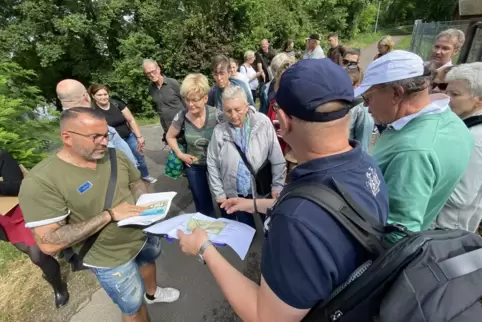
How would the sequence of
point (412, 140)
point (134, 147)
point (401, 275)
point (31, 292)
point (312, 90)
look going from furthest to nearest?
point (134, 147) < point (31, 292) < point (412, 140) < point (312, 90) < point (401, 275)

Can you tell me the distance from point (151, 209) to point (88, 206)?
0.42m

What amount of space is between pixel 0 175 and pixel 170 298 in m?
1.88

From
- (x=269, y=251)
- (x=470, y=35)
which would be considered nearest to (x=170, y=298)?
(x=269, y=251)

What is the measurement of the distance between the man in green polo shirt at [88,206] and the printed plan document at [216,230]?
309 mm

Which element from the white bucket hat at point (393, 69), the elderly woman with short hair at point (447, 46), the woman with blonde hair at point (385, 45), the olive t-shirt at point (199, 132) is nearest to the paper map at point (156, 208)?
the olive t-shirt at point (199, 132)

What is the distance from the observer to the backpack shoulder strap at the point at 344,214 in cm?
90

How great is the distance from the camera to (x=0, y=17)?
15.2 meters

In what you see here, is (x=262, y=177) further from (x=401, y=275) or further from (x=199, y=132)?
(x=401, y=275)

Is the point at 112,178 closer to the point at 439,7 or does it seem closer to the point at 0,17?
the point at 0,17

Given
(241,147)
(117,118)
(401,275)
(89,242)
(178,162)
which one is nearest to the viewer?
(401,275)

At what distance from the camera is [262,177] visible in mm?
2730

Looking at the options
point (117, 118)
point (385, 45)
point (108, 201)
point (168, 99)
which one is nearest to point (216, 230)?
point (108, 201)

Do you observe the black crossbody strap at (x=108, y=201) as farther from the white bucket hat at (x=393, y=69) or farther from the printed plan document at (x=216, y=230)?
the white bucket hat at (x=393, y=69)

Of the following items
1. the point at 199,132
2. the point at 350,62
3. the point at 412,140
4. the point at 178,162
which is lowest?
the point at 178,162
